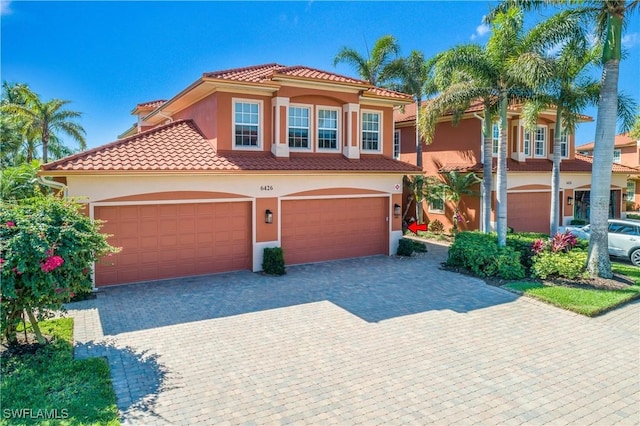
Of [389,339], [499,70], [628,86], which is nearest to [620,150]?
[628,86]

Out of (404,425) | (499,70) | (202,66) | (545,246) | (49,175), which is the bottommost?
(404,425)

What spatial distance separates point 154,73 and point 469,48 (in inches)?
614

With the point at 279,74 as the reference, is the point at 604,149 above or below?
below

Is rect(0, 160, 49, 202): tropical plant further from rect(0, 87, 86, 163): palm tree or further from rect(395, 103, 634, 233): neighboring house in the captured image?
rect(395, 103, 634, 233): neighboring house

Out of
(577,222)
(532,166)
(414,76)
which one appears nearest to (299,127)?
(414,76)

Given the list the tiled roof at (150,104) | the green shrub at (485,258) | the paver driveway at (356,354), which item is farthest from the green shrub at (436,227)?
the tiled roof at (150,104)

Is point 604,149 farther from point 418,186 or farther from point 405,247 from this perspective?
point 418,186

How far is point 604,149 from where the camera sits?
13.1 meters

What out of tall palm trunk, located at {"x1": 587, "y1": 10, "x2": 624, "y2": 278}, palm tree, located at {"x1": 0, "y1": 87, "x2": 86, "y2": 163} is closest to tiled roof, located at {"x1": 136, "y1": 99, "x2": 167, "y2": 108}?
palm tree, located at {"x1": 0, "y1": 87, "x2": 86, "y2": 163}

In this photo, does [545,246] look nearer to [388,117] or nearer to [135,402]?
[388,117]

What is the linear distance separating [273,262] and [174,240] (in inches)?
123

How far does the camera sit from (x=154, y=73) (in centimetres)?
2203

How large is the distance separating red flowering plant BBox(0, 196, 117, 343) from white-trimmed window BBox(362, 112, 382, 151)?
11.5 meters

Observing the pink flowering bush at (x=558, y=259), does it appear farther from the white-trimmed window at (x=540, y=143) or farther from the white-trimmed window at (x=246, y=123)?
the white-trimmed window at (x=540, y=143)
